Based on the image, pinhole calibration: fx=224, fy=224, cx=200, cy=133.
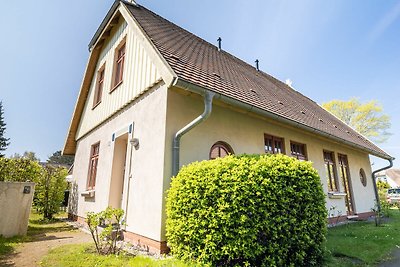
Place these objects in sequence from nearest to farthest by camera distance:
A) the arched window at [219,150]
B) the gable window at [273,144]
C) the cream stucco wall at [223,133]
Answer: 1. the cream stucco wall at [223,133]
2. the arched window at [219,150]
3. the gable window at [273,144]

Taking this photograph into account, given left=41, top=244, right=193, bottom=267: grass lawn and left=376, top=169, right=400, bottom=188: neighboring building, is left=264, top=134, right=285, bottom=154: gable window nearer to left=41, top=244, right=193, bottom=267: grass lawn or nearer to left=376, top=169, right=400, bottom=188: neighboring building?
left=41, top=244, right=193, bottom=267: grass lawn

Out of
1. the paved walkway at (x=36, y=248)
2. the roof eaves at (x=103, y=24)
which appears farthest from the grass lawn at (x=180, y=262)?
the roof eaves at (x=103, y=24)

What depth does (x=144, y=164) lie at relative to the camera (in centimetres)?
540

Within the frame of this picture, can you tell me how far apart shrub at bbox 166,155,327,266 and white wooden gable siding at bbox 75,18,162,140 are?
3003 mm

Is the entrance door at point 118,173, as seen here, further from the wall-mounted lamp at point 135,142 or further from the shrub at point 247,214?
the shrub at point 247,214

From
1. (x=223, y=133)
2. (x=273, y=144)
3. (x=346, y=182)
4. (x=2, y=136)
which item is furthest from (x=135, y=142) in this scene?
(x=2, y=136)

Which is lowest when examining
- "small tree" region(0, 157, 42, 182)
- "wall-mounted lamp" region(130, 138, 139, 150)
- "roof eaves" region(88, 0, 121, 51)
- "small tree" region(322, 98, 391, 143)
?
"small tree" region(0, 157, 42, 182)

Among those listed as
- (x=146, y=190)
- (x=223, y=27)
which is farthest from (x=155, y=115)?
(x=223, y=27)

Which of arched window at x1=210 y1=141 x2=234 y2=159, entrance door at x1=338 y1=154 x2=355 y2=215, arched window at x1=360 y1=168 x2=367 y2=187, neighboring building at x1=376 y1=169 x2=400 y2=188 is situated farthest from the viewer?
neighboring building at x1=376 y1=169 x2=400 y2=188

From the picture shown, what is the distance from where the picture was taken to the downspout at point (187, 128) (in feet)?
15.0

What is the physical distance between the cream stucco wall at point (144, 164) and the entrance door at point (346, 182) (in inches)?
368

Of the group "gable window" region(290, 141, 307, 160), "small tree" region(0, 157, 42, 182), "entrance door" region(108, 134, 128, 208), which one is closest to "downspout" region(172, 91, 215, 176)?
"entrance door" region(108, 134, 128, 208)

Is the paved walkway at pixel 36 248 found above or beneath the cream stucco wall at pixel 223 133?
beneath

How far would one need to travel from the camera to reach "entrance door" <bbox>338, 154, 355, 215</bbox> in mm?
10442
